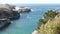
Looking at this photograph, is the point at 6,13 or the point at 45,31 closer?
the point at 45,31

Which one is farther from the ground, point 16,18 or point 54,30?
point 54,30

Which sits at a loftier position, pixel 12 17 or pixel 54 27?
pixel 54 27

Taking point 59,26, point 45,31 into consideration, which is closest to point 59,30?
point 59,26

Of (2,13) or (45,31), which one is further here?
(2,13)

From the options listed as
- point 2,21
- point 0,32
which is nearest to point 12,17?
point 2,21

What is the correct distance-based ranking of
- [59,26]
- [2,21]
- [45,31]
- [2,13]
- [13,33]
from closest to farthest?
[59,26] < [45,31] < [13,33] < [2,21] < [2,13]

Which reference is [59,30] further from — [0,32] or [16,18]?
[16,18]

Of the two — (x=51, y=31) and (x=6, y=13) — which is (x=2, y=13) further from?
(x=51, y=31)

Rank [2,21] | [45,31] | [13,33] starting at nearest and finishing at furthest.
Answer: [45,31] < [13,33] < [2,21]

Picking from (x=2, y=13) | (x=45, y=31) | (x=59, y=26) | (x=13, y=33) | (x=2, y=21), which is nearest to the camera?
(x=59, y=26)
